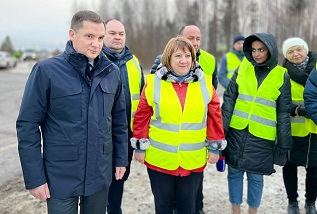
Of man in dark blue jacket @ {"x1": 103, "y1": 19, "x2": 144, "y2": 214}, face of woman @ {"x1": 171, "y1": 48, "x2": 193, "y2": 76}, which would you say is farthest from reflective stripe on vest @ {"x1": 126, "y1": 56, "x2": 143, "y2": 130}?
face of woman @ {"x1": 171, "y1": 48, "x2": 193, "y2": 76}

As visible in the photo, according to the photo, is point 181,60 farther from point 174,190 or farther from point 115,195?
point 115,195

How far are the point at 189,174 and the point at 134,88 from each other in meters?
1.06

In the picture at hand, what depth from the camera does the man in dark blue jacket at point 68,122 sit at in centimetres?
221

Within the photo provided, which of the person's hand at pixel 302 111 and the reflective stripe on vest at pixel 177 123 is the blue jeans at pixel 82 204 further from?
the person's hand at pixel 302 111

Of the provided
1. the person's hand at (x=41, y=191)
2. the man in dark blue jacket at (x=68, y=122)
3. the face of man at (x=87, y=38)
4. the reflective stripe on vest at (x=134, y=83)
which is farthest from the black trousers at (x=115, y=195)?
the face of man at (x=87, y=38)

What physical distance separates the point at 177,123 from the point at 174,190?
0.70 meters

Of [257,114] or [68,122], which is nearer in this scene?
[68,122]

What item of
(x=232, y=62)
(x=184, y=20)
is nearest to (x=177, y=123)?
(x=232, y=62)

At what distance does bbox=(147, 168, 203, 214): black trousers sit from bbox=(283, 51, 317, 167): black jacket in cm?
135

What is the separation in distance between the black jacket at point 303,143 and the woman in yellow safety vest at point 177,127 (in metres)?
1.18

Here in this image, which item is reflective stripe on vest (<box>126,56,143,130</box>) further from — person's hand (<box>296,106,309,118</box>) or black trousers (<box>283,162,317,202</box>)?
black trousers (<box>283,162,317,202</box>)

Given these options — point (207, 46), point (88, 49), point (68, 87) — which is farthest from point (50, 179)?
point (207, 46)

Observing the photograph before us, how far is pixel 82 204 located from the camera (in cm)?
254

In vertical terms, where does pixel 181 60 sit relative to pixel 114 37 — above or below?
below
